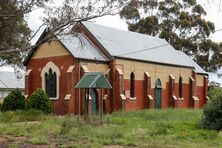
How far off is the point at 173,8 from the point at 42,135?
146ft

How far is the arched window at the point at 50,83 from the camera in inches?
1415

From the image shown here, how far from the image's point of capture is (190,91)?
4697 cm

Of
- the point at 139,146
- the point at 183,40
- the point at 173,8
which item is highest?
the point at 173,8

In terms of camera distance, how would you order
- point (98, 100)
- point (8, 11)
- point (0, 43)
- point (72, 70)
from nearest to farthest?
point (8, 11), point (0, 43), point (72, 70), point (98, 100)

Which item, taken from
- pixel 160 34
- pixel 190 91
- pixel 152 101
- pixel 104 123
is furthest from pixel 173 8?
pixel 104 123

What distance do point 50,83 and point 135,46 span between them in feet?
30.4

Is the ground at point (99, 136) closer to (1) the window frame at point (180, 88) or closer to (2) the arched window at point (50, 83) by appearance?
(2) the arched window at point (50, 83)

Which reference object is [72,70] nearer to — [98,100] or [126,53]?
[98,100]

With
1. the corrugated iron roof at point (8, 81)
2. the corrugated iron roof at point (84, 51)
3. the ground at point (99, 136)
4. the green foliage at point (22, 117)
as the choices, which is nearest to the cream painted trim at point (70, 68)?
the corrugated iron roof at point (84, 51)

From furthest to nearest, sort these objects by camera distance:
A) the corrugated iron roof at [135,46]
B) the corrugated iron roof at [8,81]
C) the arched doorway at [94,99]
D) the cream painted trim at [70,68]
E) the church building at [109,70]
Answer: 1. the corrugated iron roof at [8,81]
2. the corrugated iron roof at [135,46]
3. the arched doorway at [94,99]
4. the church building at [109,70]
5. the cream painted trim at [70,68]

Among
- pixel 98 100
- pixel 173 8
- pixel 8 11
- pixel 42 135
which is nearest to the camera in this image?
pixel 8 11

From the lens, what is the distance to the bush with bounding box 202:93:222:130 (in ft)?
65.0

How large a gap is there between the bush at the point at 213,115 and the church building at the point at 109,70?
47.3 ft

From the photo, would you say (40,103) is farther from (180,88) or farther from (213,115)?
(180,88)
